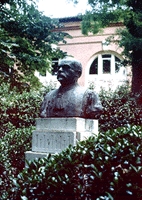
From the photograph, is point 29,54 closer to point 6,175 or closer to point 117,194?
point 6,175

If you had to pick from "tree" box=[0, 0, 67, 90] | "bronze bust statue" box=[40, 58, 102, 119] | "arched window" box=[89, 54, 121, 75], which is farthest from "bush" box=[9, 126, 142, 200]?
"arched window" box=[89, 54, 121, 75]

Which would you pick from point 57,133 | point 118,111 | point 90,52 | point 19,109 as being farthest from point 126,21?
point 90,52

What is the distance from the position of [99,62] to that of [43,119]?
12574 mm

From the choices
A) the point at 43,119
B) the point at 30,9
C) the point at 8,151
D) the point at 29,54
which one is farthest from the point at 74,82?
the point at 30,9

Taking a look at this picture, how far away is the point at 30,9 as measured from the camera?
8891 mm

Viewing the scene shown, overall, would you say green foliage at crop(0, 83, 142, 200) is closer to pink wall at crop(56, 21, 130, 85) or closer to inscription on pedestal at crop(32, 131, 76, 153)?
inscription on pedestal at crop(32, 131, 76, 153)

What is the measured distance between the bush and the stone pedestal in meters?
1.22

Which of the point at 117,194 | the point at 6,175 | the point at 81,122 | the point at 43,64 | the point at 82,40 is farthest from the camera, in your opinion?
the point at 82,40

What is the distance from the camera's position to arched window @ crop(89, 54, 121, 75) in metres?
17.0

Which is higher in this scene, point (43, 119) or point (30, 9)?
point (30, 9)

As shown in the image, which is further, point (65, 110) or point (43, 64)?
point (43, 64)

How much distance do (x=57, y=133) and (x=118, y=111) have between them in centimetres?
476

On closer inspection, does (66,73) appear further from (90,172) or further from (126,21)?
(126,21)

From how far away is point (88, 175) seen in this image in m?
3.13
